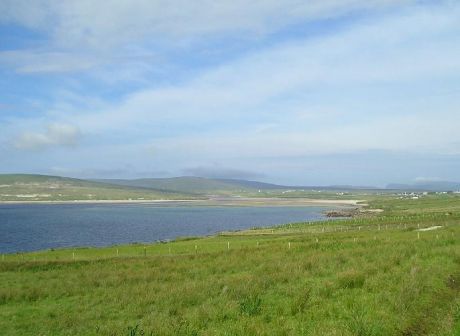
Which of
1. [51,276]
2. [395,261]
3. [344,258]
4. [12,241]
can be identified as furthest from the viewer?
[12,241]

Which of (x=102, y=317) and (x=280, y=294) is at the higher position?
(x=280, y=294)

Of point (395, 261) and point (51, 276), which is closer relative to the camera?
point (395, 261)

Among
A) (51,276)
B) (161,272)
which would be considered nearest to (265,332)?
(161,272)

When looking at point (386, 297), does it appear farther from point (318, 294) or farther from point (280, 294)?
point (280, 294)

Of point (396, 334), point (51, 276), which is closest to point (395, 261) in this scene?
Result: point (396, 334)

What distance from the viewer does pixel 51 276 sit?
32219 mm

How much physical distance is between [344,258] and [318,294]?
9.48 metres

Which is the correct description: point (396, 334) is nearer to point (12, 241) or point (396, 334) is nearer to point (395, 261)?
point (395, 261)

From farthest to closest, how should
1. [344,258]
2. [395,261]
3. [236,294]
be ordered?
[344,258]
[395,261]
[236,294]

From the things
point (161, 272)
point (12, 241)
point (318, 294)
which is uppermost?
point (318, 294)

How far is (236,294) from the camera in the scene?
17.8m

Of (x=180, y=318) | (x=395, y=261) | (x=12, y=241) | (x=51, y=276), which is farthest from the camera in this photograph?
(x=12, y=241)

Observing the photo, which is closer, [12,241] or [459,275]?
[459,275]

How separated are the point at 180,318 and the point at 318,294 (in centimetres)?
493
